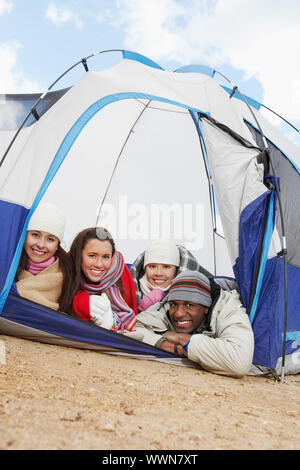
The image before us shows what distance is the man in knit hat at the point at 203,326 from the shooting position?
8.04 ft

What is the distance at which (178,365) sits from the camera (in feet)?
8.56

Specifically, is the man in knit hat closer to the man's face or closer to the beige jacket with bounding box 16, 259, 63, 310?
the man's face

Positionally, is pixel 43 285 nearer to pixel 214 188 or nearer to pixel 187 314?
pixel 187 314

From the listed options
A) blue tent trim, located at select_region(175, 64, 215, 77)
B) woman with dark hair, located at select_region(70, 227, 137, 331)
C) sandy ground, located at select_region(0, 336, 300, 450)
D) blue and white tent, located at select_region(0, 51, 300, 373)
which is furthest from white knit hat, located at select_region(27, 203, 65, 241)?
blue tent trim, located at select_region(175, 64, 215, 77)

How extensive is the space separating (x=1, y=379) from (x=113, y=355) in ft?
3.47

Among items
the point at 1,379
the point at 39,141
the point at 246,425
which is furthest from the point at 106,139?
the point at 246,425

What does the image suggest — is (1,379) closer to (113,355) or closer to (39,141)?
(113,355)

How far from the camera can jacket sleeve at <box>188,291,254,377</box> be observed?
95.6 inches

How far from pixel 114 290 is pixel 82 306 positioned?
422mm

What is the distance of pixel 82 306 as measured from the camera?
9.36ft

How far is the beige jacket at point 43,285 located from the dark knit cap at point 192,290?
846mm

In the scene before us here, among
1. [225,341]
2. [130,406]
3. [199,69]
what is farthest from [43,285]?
[199,69]

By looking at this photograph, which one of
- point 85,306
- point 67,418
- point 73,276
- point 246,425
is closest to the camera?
point 67,418

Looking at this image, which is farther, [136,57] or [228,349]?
[136,57]
